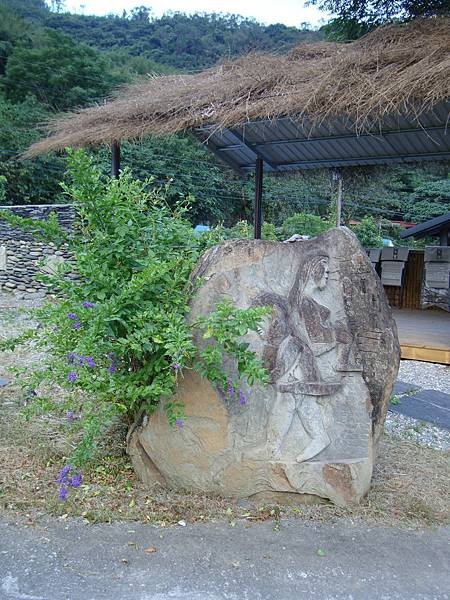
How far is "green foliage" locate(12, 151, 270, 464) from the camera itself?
260 cm

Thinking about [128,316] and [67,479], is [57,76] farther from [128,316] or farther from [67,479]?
[67,479]

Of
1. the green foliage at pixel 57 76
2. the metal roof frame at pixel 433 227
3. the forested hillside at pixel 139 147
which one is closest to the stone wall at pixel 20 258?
the forested hillside at pixel 139 147

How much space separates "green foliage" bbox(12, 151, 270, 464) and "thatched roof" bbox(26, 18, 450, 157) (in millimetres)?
3027

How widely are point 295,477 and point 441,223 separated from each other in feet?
27.7

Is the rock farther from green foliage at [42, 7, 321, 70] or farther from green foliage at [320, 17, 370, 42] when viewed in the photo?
green foliage at [42, 7, 321, 70]

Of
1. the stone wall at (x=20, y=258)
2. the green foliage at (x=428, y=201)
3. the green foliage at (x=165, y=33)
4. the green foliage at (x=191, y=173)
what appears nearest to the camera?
the stone wall at (x=20, y=258)

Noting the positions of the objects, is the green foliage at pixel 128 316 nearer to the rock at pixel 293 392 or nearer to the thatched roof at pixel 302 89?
the rock at pixel 293 392

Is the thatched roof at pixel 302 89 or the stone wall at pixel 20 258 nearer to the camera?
the thatched roof at pixel 302 89

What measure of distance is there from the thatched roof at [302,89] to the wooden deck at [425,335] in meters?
2.41

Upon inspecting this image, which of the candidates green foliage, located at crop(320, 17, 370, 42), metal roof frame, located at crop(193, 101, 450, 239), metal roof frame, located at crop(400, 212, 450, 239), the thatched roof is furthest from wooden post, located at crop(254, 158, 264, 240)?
green foliage, located at crop(320, 17, 370, 42)

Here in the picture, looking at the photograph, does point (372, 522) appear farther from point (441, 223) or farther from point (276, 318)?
point (441, 223)

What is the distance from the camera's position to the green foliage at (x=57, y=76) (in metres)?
20.3

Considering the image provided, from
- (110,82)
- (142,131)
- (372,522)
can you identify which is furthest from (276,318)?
(110,82)

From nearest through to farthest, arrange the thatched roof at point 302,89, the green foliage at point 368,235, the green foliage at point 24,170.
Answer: the thatched roof at point 302,89 → the green foliage at point 24,170 → the green foliage at point 368,235
